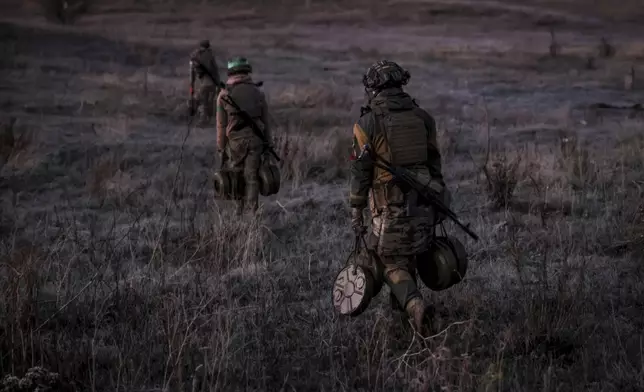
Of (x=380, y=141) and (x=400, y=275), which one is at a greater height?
(x=380, y=141)

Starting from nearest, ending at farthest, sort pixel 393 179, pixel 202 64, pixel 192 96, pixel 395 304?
pixel 393 179
pixel 395 304
pixel 202 64
pixel 192 96

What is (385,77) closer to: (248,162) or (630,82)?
(248,162)

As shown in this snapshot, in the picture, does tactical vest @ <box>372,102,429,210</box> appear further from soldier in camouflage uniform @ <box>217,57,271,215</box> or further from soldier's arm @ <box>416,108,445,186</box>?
soldier in camouflage uniform @ <box>217,57,271,215</box>

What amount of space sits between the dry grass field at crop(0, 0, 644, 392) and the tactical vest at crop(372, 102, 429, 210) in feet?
2.68

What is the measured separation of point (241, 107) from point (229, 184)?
31.6 inches

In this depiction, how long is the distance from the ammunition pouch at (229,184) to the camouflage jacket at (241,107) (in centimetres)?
26

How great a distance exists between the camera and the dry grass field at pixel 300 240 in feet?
14.5

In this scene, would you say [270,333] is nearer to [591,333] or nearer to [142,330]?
[142,330]

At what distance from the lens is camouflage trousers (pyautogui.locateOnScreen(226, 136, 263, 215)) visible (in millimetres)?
7875

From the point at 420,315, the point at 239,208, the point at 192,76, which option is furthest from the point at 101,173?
the point at 420,315

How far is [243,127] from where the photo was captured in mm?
7883

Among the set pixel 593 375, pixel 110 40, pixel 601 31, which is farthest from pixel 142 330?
pixel 601 31

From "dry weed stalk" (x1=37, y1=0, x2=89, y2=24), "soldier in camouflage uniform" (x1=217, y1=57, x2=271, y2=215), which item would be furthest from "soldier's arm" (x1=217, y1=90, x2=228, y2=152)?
"dry weed stalk" (x1=37, y1=0, x2=89, y2=24)

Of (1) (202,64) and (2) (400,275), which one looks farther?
(1) (202,64)
